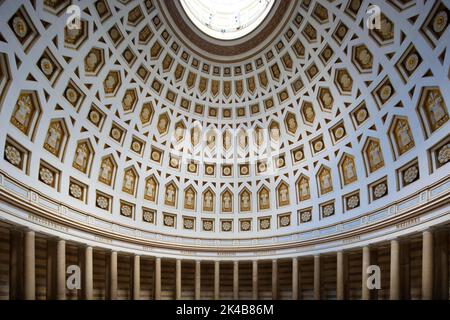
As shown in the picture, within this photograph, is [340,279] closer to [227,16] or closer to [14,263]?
[14,263]

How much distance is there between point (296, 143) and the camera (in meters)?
24.1

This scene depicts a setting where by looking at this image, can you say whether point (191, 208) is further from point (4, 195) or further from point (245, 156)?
point (4, 195)

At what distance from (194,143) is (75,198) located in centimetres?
1089

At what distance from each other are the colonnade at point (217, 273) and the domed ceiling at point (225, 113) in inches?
94.2

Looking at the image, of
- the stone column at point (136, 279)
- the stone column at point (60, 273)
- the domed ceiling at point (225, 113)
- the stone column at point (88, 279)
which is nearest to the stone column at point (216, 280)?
the domed ceiling at point (225, 113)

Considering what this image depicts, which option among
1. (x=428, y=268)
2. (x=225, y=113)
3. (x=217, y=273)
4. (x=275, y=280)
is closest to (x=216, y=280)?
(x=217, y=273)

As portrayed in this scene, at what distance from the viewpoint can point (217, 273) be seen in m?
25.7

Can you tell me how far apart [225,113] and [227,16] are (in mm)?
7936

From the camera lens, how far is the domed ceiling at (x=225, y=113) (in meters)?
14.3

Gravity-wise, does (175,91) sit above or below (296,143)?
above

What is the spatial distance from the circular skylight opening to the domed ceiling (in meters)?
1.10

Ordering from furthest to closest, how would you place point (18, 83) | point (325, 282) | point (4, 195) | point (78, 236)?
point (325, 282) < point (78, 236) < point (18, 83) < point (4, 195)

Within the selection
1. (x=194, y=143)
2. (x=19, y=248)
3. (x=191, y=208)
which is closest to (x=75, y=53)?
(x=19, y=248)

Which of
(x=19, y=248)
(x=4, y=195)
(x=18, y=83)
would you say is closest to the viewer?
(x=4, y=195)
